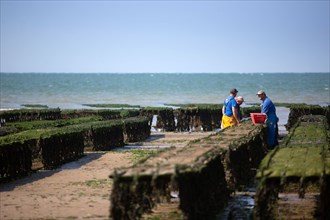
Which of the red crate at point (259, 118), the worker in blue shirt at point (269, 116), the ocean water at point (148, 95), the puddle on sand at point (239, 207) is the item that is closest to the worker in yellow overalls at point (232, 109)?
the red crate at point (259, 118)

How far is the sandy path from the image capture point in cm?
1143

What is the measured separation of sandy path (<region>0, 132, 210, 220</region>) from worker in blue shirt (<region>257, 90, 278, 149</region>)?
193 inches

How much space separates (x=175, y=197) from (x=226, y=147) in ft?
5.95

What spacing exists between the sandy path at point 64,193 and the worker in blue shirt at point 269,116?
491 centimetres

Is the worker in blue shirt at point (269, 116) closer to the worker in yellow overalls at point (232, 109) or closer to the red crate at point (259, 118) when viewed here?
the red crate at point (259, 118)

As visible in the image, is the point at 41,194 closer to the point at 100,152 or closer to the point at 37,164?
the point at 37,164

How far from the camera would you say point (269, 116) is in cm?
1712

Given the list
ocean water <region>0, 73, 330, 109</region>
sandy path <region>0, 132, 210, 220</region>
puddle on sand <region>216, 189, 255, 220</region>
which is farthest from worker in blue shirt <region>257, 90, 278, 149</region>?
ocean water <region>0, 73, 330, 109</region>

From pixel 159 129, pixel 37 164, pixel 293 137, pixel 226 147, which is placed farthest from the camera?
pixel 159 129

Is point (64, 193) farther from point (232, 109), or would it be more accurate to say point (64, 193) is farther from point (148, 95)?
point (148, 95)

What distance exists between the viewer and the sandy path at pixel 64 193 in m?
11.4

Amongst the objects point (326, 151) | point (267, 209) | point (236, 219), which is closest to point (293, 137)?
point (326, 151)

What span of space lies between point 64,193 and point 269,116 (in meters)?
7.34

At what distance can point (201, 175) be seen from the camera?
9.21 metres
